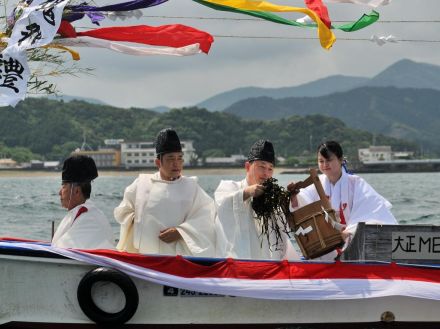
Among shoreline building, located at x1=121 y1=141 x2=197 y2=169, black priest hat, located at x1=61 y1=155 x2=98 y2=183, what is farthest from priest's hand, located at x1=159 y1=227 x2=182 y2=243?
shoreline building, located at x1=121 y1=141 x2=197 y2=169

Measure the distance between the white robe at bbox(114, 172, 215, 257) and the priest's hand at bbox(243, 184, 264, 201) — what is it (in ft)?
1.51

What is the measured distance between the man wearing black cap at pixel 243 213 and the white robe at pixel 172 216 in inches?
5.0

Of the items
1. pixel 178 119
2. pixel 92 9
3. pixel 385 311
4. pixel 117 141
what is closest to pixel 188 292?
pixel 385 311

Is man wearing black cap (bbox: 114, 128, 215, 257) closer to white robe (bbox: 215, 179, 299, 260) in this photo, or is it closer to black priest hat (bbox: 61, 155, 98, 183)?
white robe (bbox: 215, 179, 299, 260)

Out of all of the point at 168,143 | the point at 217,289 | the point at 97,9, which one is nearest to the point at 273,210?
the point at 217,289

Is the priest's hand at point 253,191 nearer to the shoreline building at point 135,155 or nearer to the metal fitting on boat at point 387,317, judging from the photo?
the metal fitting on boat at point 387,317

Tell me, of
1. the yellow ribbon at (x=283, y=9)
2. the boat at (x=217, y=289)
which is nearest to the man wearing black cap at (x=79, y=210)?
the boat at (x=217, y=289)

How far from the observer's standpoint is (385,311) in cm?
666

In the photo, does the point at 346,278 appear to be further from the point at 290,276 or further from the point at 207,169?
the point at 207,169

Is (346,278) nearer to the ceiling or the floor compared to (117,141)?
nearer to the floor

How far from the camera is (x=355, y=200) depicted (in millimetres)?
7453

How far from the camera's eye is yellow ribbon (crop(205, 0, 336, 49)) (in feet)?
23.4

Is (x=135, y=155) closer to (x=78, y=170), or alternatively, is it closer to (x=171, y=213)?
(x=171, y=213)

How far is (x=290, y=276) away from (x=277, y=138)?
11528cm
